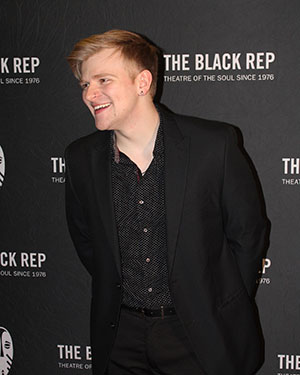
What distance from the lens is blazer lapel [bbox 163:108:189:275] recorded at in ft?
5.88

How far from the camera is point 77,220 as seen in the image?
7.35ft

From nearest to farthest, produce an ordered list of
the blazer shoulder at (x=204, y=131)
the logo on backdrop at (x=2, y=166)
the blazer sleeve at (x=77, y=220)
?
the blazer shoulder at (x=204, y=131) < the blazer sleeve at (x=77, y=220) < the logo on backdrop at (x=2, y=166)

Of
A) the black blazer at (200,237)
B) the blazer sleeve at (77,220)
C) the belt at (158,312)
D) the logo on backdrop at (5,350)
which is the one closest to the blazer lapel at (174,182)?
the black blazer at (200,237)

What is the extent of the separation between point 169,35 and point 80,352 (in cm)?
209

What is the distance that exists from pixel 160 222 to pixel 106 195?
0.84ft

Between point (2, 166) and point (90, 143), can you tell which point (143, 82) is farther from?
point (2, 166)

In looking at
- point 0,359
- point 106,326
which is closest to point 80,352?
point 0,359

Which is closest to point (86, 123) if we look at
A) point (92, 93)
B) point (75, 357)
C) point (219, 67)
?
point (219, 67)

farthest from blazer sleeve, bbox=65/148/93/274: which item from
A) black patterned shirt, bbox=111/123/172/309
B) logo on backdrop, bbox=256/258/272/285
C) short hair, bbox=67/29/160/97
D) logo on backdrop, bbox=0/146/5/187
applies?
logo on backdrop, bbox=256/258/272/285

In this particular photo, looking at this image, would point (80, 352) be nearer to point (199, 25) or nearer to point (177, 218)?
point (177, 218)

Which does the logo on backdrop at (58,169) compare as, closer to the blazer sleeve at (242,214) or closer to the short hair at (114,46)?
the short hair at (114,46)

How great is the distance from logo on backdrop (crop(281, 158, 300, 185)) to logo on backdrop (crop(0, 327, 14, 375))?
208 centimetres

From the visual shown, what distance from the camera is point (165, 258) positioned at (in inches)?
72.7

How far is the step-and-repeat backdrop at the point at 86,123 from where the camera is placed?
2.49 m
